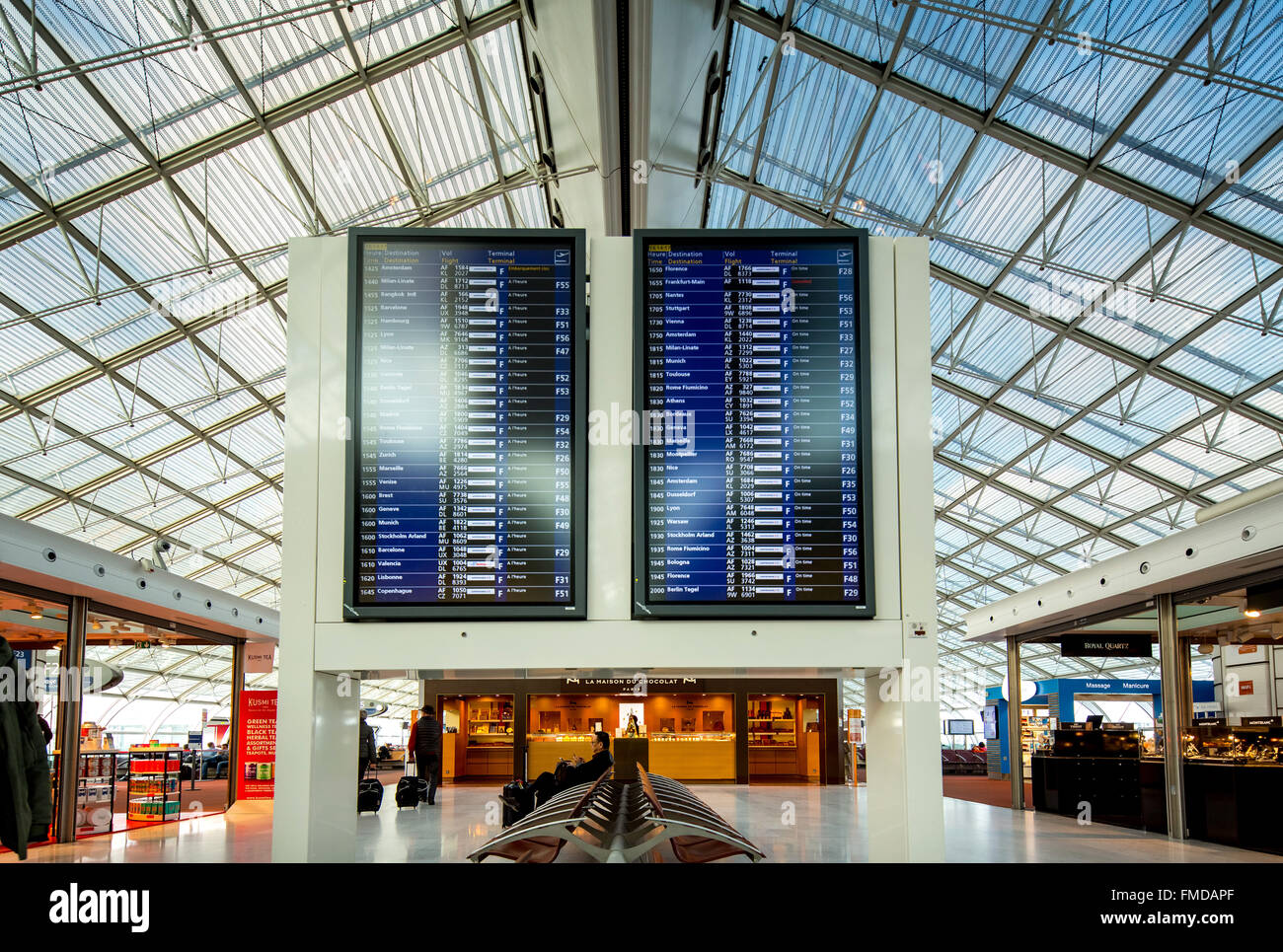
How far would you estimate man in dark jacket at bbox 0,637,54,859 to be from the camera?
3.89 m

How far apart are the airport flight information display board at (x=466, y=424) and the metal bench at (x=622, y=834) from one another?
1.60 meters

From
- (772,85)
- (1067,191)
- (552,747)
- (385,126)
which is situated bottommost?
(552,747)

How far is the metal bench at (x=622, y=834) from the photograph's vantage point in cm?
491

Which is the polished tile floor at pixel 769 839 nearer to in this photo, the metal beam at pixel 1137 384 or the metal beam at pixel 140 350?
the metal beam at pixel 1137 384

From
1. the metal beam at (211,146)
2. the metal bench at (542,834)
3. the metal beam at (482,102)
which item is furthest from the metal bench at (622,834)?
the metal beam at (211,146)

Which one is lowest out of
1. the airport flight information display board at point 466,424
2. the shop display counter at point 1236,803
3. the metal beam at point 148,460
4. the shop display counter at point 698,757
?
the shop display counter at point 698,757

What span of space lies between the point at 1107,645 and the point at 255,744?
1690cm

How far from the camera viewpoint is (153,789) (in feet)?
48.9

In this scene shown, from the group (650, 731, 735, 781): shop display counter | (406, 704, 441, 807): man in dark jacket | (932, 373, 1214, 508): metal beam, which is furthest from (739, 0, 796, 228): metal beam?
(650, 731, 735, 781): shop display counter

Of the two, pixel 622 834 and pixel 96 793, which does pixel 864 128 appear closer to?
pixel 622 834

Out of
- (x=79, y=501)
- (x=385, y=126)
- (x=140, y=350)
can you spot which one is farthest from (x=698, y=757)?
(x=79, y=501)

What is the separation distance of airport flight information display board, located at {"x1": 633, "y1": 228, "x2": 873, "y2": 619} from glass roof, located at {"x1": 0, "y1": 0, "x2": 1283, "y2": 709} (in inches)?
347

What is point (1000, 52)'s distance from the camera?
13.0 m
